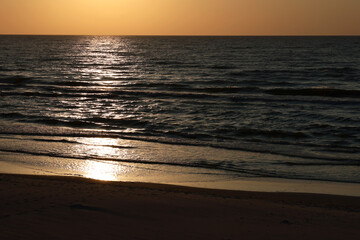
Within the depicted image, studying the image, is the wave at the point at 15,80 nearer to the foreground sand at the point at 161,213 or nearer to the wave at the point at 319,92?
the wave at the point at 319,92

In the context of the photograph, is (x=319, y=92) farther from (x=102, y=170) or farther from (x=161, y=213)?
(x=161, y=213)

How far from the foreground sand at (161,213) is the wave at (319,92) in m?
20.2

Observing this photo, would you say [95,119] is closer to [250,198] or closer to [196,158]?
[196,158]

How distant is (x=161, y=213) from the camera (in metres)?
6.80

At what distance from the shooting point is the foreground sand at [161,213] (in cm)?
586

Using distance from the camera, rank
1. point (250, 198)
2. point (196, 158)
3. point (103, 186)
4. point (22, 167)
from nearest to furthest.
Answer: point (250, 198), point (103, 186), point (22, 167), point (196, 158)

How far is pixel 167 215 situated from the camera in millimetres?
6703

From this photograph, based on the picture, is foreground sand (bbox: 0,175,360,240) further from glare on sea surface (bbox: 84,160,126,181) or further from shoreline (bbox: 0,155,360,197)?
glare on sea surface (bbox: 84,160,126,181)

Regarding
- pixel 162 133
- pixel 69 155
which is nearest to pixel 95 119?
pixel 162 133

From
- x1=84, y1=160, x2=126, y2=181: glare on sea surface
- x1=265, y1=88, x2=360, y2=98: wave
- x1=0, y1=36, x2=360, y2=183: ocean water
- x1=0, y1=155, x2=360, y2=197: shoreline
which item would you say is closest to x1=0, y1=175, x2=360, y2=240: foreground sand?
x1=0, y1=155, x2=360, y2=197: shoreline

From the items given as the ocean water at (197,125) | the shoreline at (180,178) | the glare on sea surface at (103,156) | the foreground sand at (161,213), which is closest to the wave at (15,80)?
the ocean water at (197,125)

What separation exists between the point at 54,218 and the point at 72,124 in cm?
1183

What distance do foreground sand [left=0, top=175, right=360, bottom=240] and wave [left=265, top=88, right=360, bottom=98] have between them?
20.2m

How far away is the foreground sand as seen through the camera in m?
5.86
